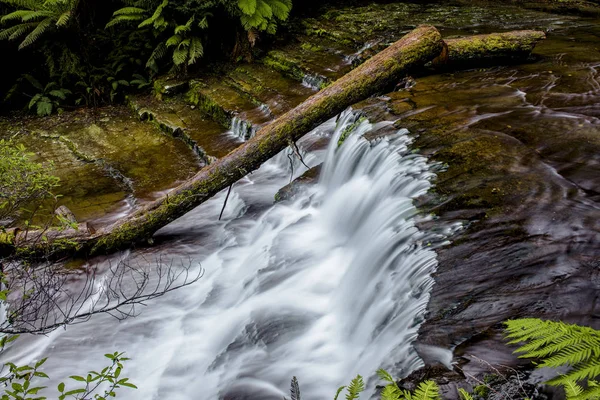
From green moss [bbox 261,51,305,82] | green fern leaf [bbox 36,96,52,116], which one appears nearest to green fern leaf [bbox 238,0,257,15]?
green moss [bbox 261,51,305,82]

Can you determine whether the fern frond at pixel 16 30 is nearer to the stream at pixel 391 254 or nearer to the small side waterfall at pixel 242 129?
the small side waterfall at pixel 242 129

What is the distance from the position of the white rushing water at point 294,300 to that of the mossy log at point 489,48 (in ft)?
6.16

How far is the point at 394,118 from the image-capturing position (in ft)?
18.5

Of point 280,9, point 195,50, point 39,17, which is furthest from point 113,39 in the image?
point 280,9

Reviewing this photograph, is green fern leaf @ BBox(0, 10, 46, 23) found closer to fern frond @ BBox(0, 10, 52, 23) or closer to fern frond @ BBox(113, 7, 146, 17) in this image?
fern frond @ BBox(0, 10, 52, 23)

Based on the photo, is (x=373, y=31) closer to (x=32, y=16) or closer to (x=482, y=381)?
(x=32, y=16)

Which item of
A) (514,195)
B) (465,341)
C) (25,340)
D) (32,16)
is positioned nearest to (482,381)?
(465,341)

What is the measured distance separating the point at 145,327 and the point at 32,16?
268 inches

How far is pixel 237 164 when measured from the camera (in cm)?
523

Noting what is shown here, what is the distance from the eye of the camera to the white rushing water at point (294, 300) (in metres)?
3.74

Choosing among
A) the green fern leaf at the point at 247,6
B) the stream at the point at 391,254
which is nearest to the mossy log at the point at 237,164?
the stream at the point at 391,254

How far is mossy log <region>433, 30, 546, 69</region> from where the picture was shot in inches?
262

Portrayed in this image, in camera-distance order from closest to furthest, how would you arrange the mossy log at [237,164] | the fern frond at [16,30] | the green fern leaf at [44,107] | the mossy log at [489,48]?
1. the mossy log at [237,164]
2. the mossy log at [489,48]
3. the fern frond at [16,30]
4. the green fern leaf at [44,107]

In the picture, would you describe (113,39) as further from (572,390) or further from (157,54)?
(572,390)
